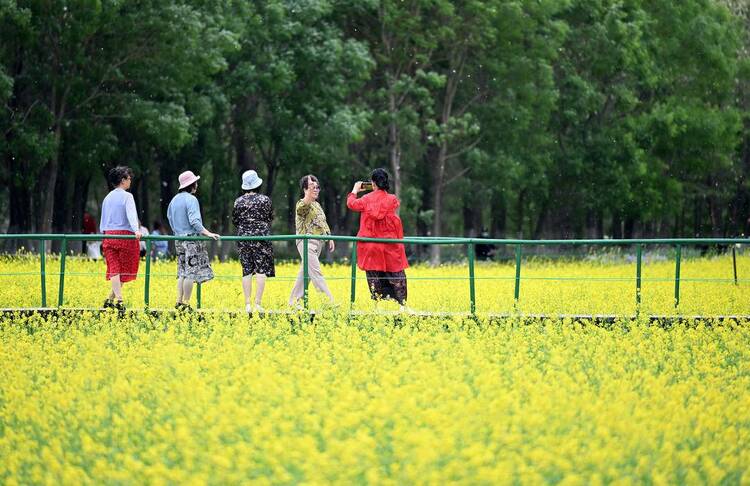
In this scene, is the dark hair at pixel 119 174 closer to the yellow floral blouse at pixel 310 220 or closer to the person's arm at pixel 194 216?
the person's arm at pixel 194 216

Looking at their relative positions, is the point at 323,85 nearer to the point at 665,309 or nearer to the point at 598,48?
the point at 598,48

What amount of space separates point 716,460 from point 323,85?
3523cm

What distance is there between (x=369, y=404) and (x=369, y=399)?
17.8 inches

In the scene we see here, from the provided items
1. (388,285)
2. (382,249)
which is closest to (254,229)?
(382,249)

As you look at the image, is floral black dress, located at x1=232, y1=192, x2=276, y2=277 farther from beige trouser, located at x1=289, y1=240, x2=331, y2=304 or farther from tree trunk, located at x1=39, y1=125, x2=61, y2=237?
tree trunk, located at x1=39, y1=125, x2=61, y2=237

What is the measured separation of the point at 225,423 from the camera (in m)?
10.5

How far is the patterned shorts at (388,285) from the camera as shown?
60.7 feet

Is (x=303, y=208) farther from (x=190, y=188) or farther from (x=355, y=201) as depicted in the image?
(x=190, y=188)

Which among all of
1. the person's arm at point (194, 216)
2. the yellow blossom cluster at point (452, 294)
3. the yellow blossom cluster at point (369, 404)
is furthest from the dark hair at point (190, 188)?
the yellow blossom cluster at point (369, 404)

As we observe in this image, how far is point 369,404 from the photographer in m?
11.2

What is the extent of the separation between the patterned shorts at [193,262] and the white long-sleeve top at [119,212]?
64cm

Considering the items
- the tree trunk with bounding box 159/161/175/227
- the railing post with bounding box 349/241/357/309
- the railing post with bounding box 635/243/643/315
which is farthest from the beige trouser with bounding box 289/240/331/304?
the tree trunk with bounding box 159/161/175/227

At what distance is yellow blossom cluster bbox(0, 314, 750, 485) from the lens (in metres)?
9.25

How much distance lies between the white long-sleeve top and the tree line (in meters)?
18.1
